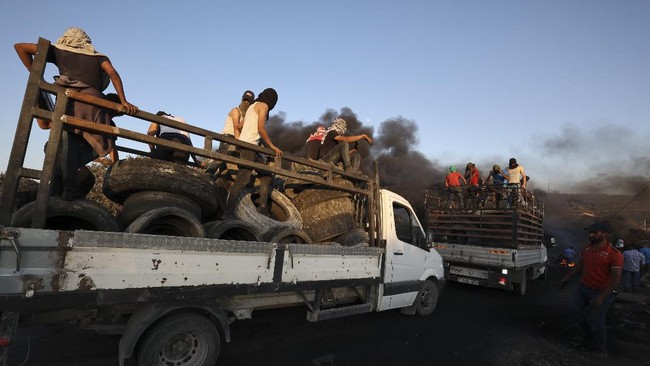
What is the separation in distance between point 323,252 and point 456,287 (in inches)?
288

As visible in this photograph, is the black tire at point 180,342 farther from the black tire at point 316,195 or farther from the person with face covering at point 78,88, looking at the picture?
the black tire at point 316,195

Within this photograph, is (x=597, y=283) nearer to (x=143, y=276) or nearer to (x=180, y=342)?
(x=180, y=342)

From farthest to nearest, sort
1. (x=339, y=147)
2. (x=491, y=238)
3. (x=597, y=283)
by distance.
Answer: (x=491, y=238) < (x=339, y=147) < (x=597, y=283)

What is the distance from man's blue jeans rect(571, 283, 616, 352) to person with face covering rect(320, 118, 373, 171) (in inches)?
166

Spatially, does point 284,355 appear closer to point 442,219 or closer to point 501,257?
point 501,257

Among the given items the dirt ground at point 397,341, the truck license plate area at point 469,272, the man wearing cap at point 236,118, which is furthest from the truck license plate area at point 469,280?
the man wearing cap at point 236,118

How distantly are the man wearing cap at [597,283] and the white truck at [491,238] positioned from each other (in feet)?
10.1

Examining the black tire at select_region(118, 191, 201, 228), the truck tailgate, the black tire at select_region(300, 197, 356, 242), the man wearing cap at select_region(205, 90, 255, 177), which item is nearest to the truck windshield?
the black tire at select_region(300, 197, 356, 242)

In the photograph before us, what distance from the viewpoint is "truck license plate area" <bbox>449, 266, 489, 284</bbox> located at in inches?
350

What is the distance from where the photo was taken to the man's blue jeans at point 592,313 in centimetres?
492

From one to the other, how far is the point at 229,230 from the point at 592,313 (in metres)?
5.25

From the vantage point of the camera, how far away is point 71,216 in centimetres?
293

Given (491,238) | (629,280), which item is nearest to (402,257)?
(491,238)

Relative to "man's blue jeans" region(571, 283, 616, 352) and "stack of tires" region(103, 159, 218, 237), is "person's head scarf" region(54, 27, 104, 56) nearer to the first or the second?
"stack of tires" region(103, 159, 218, 237)
